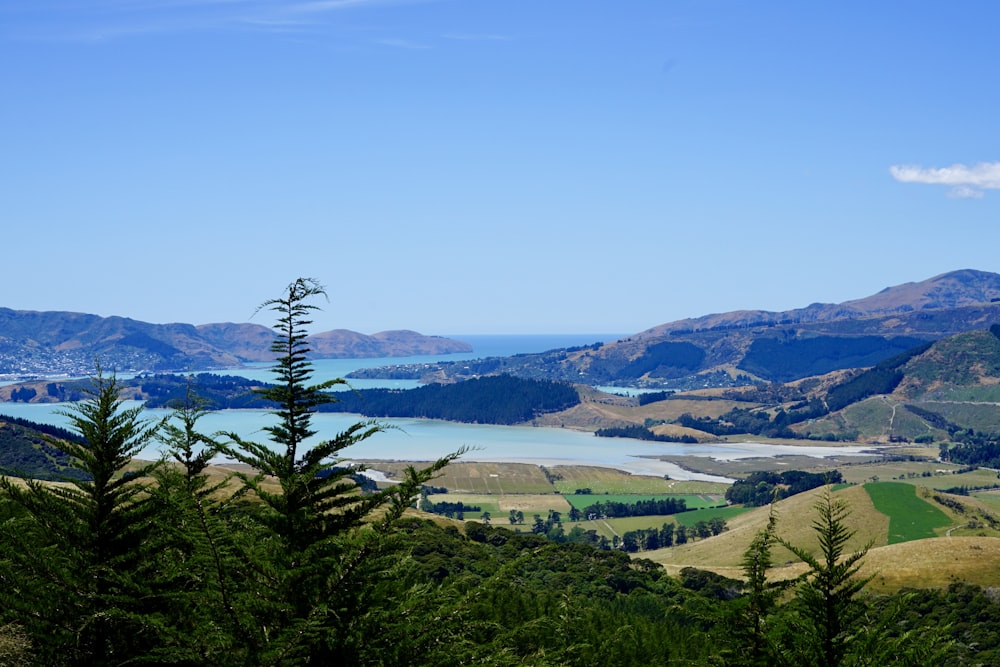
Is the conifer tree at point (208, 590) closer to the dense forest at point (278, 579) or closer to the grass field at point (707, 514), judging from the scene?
the dense forest at point (278, 579)

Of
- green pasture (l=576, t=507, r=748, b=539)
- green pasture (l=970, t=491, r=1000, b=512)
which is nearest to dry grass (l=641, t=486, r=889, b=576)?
green pasture (l=576, t=507, r=748, b=539)

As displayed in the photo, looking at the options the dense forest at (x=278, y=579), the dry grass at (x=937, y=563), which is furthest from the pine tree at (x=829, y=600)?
the dry grass at (x=937, y=563)

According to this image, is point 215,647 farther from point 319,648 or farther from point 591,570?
point 591,570

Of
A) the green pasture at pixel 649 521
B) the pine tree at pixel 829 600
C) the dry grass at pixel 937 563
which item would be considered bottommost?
the green pasture at pixel 649 521

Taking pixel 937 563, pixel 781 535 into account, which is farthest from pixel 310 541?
pixel 781 535

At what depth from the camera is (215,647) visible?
1074 cm

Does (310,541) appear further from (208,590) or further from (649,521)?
(649,521)

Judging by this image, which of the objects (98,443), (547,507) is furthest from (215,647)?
(547,507)

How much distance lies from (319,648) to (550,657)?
4501 mm

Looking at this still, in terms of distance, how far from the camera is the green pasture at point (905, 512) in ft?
469

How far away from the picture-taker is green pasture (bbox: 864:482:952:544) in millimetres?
143000

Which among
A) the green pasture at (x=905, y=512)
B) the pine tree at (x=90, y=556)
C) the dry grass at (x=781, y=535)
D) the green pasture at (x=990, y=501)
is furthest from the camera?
the green pasture at (x=990, y=501)

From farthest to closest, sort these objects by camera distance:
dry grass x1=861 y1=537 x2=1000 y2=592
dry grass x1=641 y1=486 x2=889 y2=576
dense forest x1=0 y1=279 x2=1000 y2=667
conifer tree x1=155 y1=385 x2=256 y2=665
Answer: dry grass x1=641 y1=486 x2=889 y2=576 → dry grass x1=861 y1=537 x2=1000 y2=592 → dense forest x1=0 y1=279 x2=1000 y2=667 → conifer tree x1=155 y1=385 x2=256 y2=665

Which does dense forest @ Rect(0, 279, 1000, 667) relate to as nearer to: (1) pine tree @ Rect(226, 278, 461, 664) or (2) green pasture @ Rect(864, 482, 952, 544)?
(1) pine tree @ Rect(226, 278, 461, 664)
